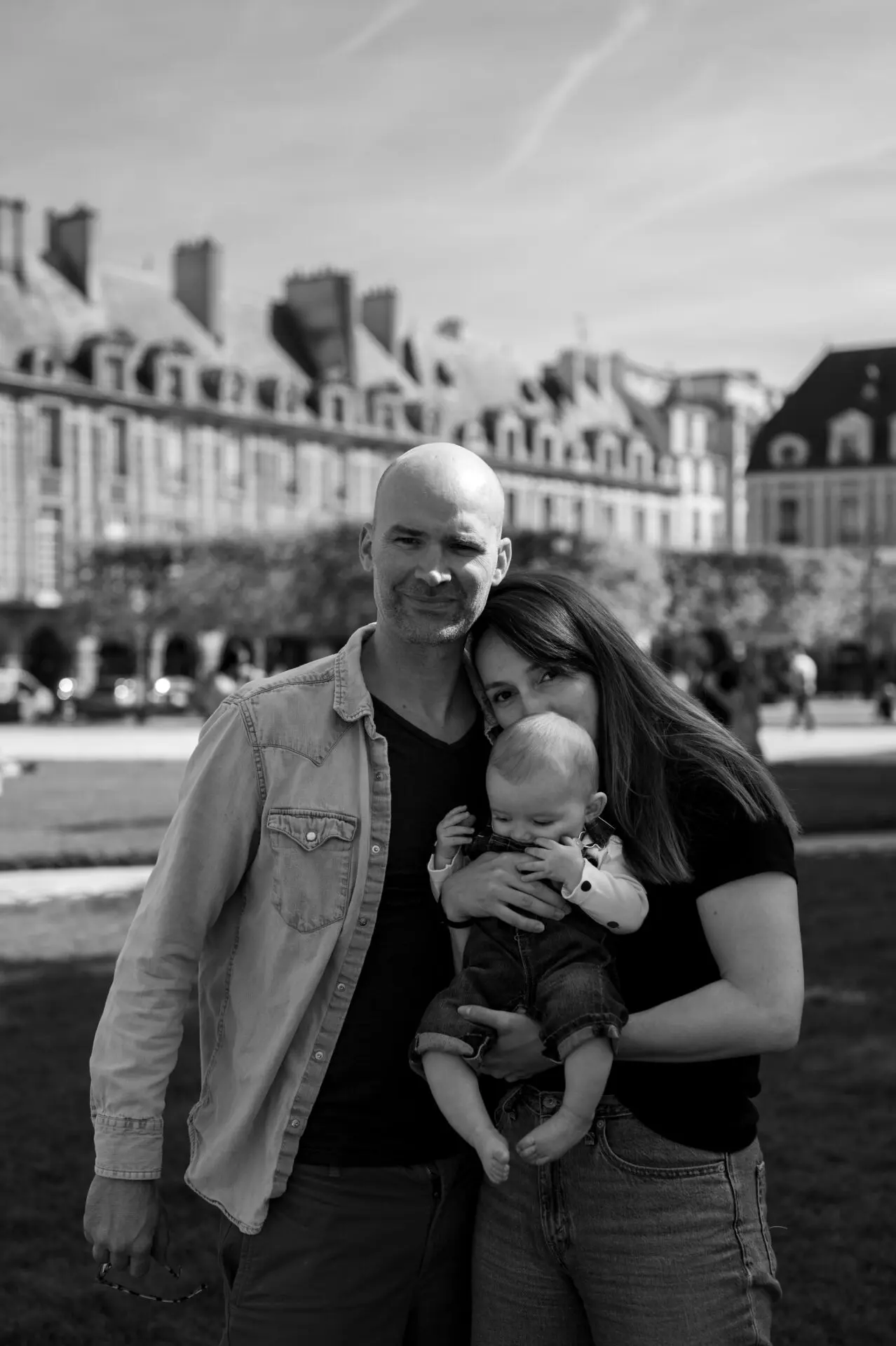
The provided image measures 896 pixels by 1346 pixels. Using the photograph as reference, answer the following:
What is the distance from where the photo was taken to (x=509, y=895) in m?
2.53

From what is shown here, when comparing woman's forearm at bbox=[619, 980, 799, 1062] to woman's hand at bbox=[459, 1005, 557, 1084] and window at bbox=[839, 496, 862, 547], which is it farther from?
window at bbox=[839, 496, 862, 547]

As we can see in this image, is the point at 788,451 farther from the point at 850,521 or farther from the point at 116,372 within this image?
the point at 116,372

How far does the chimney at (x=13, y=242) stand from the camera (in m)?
53.9

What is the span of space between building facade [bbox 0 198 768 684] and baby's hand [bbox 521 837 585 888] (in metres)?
45.2

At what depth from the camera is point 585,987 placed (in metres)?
2.51

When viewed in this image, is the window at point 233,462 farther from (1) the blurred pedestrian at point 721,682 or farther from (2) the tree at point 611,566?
(1) the blurred pedestrian at point 721,682

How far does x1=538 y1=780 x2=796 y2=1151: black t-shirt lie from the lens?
2605 millimetres

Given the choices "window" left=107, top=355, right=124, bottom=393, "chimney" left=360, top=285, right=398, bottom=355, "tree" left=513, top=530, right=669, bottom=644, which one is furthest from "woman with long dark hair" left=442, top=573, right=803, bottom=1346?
"chimney" left=360, top=285, right=398, bottom=355

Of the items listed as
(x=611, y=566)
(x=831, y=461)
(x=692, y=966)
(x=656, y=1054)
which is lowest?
(x=656, y=1054)

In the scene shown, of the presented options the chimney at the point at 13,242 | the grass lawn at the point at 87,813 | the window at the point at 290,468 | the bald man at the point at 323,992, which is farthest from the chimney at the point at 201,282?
the bald man at the point at 323,992

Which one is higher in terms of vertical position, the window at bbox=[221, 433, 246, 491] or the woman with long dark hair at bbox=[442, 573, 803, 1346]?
the window at bbox=[221, 433, 246, 491]

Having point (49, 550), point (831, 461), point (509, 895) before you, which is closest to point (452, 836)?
point (509, 895)

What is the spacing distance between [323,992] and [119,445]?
54369mm

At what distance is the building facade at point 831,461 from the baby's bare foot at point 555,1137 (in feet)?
227
